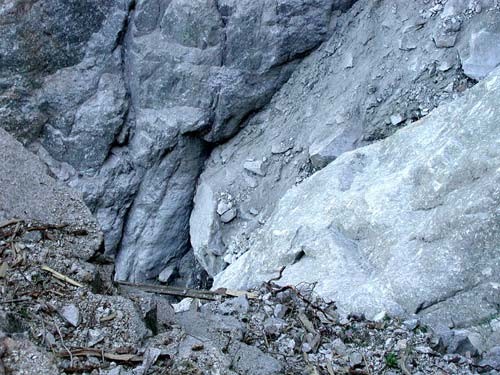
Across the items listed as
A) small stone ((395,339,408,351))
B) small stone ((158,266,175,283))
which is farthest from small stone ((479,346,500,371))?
small stone ((158,266,175,283))

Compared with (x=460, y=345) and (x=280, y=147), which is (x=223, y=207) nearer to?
(x=280, y=147)

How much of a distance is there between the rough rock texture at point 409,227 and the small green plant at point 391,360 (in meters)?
0.85

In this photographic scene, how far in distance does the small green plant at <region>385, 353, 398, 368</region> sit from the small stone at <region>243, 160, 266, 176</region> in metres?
4.29

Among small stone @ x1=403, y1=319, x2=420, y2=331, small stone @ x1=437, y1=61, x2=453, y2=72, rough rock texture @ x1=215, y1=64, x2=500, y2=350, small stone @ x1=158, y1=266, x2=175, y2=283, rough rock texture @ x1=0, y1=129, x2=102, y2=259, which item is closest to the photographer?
rough rock texture @ x1=0, y1=129, x2=102, y2=259

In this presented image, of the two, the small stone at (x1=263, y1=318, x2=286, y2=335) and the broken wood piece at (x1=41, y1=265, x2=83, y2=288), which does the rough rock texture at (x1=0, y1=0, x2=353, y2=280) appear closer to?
the small stone at (x1=263, y1=318, x2=286, y2=335)

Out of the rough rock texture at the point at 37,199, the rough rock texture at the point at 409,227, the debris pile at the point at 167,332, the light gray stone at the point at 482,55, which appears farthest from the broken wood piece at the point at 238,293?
the light gray stone at the point at 482,55

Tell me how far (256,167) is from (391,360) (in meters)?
4.38

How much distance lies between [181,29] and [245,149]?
1.35 meters

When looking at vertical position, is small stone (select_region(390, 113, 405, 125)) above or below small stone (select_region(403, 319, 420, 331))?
below

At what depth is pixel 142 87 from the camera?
25.9 feet

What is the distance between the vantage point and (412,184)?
496 centimetres

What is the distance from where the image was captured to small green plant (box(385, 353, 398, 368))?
3.20 meters

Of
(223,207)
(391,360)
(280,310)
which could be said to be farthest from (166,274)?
(391,360)

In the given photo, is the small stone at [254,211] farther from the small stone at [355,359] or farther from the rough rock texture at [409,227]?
the small stone at [355,359]
